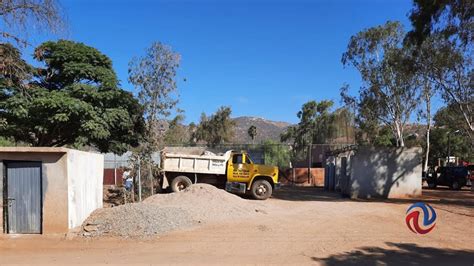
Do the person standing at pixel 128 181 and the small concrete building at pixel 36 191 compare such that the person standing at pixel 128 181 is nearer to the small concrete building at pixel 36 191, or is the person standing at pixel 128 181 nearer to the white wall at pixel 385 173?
the small concrete building at pixel 36 191

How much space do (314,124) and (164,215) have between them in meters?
48.3

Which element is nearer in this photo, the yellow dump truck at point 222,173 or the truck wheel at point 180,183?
the yellow dump truck at point 222,173

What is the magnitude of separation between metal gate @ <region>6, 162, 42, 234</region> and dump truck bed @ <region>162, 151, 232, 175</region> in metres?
11.5

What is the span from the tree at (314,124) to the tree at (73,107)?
1448 inches

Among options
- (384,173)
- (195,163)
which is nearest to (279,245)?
(195,163)

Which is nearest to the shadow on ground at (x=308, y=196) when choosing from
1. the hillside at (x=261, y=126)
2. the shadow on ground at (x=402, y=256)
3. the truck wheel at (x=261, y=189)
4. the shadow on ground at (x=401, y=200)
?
the shadow on ground at (x=401, y=200)

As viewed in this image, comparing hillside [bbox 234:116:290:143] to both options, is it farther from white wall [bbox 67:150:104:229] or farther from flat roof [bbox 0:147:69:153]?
flat roof [bbox 0:147:69:153]

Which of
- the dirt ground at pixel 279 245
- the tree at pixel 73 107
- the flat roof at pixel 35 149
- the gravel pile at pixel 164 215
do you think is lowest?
the dirt ground at pixel 279 245

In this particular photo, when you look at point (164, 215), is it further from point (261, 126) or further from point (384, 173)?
point (261, 126)

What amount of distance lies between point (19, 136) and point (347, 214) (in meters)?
Result: 15.5

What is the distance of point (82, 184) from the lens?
14039 millimetres

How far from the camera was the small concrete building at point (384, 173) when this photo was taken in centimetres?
2452

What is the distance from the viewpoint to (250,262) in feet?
32.4

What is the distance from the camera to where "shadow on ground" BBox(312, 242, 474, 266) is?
10.0 m
